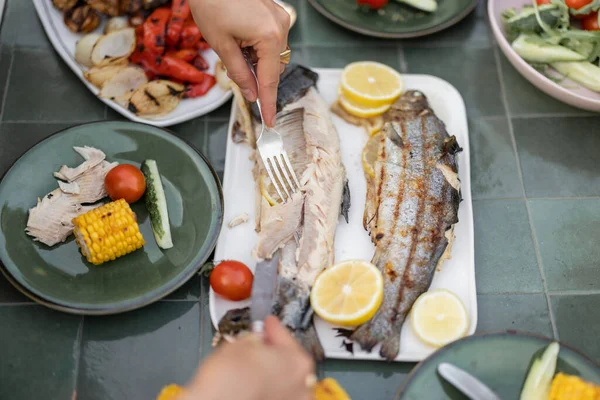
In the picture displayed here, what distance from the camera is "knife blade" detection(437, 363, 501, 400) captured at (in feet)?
7.16

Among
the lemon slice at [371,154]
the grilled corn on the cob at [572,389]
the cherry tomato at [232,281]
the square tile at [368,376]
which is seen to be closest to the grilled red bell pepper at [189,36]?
the lemon slice at [371,154]

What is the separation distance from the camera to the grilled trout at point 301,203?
2.44 metres

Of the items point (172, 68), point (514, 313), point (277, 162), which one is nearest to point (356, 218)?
point (277, 162)

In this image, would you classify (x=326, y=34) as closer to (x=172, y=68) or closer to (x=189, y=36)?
(x=189, y=36)

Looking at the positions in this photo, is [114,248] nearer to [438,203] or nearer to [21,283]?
[21,283]

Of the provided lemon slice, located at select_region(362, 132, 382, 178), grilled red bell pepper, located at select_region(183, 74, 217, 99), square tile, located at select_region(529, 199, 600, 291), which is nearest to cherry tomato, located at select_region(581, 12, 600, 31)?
square tile, located at select_region(529, 199, 600, 291)

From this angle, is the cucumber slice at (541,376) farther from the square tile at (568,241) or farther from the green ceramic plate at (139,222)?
the green ceramic plate at (139,222)

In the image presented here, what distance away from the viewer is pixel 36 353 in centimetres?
252

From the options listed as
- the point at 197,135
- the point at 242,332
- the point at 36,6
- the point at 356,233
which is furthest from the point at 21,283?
the point at 36,6

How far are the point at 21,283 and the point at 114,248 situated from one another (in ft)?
1.27

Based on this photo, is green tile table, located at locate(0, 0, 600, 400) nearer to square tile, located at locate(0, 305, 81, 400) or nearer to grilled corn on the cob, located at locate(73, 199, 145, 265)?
square tile, located at locate(0, 305, 81, 400)

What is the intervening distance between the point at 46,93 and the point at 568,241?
283 centimetres

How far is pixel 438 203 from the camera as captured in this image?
275 centimetres

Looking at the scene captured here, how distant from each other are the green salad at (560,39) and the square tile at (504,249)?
0.82 metres
